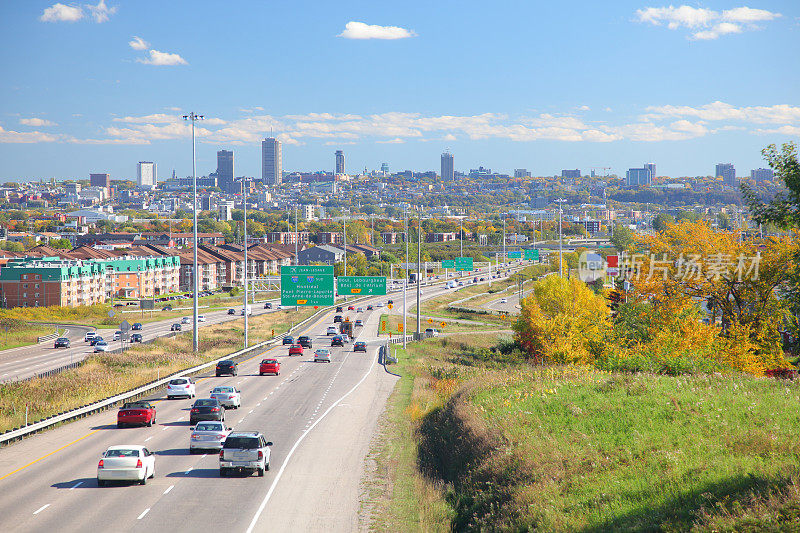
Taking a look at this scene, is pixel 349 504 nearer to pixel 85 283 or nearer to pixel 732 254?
pixel 732 254

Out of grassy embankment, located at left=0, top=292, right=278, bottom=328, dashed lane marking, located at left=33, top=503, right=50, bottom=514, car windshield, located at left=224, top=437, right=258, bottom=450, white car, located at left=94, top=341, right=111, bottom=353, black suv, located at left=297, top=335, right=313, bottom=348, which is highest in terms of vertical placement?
car windshield, located at left=224, top=437, right=258, bottom=450

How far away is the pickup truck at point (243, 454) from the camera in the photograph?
83.8 ft

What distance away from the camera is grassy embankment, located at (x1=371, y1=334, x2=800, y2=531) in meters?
16.8

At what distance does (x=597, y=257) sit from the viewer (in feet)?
440

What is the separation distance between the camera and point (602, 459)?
21.8 m

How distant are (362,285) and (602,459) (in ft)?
204

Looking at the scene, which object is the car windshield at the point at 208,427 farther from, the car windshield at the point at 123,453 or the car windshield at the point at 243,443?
the car windshield at the point at 123,453

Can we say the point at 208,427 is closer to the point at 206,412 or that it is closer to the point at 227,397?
the point at 206,412

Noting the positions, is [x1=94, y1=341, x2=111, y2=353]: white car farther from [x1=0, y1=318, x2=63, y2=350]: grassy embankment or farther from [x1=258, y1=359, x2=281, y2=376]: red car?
[x1=258, y1=359, x2=281, y2=376]: red car

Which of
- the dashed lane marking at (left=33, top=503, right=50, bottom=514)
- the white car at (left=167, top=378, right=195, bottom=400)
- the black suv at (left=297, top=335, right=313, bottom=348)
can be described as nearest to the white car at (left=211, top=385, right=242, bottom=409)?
the white car at (left=167, top=378, right=195, bottom=400)

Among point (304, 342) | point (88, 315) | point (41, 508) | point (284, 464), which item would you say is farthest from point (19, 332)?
point (41, 508)

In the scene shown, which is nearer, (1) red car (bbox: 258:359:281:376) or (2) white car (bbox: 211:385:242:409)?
(2) white car (bbox: 211:385:242:409)

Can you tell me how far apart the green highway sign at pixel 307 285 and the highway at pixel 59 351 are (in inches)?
781

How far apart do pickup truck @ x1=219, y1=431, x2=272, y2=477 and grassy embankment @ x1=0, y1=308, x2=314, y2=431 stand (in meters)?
14.2
